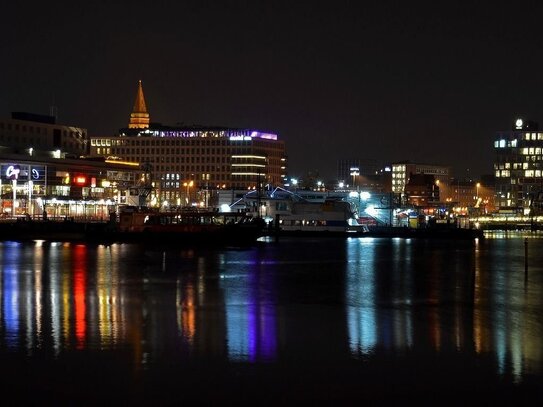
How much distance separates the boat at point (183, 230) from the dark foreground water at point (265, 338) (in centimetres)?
3837

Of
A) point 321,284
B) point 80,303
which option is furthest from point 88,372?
point 321,284

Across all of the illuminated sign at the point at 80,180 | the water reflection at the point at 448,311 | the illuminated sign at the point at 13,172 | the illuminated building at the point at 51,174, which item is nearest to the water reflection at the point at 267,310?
the water reflection at the point at 448,311

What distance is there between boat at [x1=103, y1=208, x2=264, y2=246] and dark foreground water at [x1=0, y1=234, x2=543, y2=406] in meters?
38.4

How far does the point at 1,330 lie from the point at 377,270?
3393cm

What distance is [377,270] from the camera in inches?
2234

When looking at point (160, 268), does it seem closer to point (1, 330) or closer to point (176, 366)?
point (1, 330)

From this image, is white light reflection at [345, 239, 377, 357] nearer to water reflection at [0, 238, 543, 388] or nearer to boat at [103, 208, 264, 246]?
water reflection at [0, 238, 543, 388]

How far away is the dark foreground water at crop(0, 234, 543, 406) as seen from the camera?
64.7 ft

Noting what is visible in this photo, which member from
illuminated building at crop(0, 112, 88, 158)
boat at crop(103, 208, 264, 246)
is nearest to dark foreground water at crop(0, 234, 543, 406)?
boat at crop(103, 208, 264, 246)

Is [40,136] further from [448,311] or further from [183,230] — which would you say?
[448,311]

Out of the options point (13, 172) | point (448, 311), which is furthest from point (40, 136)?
point (448, 311)

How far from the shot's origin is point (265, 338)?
26.2 metres

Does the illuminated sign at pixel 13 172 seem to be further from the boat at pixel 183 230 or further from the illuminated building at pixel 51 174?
the boat at pixel 183 230

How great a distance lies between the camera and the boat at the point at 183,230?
294ft
